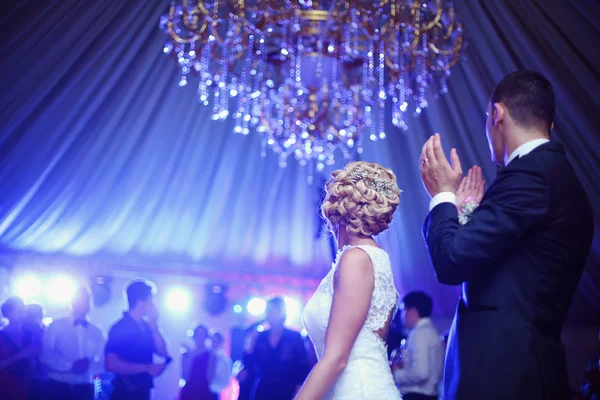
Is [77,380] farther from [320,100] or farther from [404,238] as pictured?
[404,238]

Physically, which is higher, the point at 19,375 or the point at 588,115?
the point at 588,115

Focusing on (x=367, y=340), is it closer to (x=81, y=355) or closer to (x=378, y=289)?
(x=378, y=289)

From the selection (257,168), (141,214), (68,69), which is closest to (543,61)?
(68,69)

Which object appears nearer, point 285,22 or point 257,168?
point 285,22

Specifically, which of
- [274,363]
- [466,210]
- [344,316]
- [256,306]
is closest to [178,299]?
[256,306]

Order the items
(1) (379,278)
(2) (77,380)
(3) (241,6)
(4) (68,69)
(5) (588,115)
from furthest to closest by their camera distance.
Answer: (2) (77,380), (4) (68,69), (5) (588,115), (3) (241,6), (1) (379,278)

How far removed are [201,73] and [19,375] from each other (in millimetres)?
3202

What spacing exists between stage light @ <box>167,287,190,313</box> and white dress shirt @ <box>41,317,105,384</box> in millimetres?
4494

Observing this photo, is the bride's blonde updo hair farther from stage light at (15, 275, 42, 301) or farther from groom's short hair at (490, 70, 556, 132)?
stage light at (15, 275, 42, 301)

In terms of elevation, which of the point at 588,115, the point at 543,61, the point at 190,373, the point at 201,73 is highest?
the point at 201,73

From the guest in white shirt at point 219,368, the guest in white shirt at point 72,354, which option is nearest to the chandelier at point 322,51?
the guest in white shirt at point 72,354

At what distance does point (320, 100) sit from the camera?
14.8 feet

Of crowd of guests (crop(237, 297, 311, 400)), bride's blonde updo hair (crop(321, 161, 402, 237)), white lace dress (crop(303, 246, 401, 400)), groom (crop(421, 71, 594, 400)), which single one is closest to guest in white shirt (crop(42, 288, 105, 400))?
crowd of guests (crop(237, 297, 311, 400))

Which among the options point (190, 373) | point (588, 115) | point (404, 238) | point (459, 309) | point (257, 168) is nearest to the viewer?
point (459, 309)
